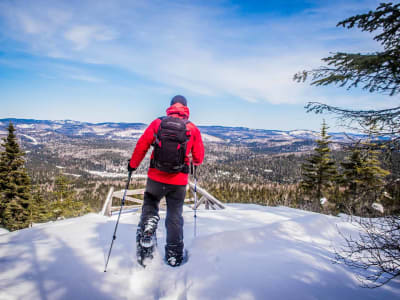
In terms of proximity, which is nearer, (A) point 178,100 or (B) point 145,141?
(B) point 145,141

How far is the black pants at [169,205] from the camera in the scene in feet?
9.67

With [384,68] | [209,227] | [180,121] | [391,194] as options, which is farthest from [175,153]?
[384,68]

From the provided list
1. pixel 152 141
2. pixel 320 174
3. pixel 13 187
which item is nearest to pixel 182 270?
pixel 152 141

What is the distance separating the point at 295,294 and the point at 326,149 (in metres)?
18.8

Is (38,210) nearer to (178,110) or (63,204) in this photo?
(63,204)

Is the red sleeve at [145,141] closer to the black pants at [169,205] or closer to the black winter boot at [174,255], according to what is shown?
the black pants at [169,205]

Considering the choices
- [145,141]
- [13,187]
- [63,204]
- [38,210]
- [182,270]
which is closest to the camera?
[182,270]

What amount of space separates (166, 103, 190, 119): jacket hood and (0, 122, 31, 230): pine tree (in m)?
20.7

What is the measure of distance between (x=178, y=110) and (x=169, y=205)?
4.79ft

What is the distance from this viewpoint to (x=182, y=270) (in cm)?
269

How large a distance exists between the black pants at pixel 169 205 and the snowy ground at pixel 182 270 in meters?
0.42

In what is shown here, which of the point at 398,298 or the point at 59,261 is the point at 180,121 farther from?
the point at 398,298

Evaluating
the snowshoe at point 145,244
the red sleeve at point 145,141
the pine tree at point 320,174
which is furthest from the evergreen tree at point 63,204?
the pine tree at point 320,174

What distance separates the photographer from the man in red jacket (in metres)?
2.87
